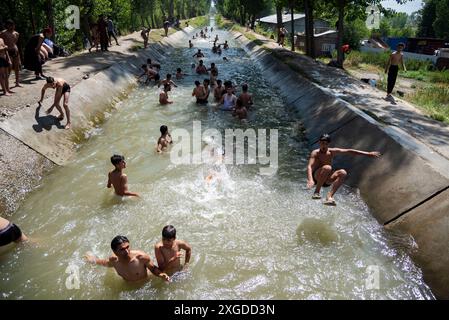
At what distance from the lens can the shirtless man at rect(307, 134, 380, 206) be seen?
24.6 feet

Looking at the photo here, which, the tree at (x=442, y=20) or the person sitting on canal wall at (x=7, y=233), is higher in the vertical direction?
the tree at (x=442, y=20)

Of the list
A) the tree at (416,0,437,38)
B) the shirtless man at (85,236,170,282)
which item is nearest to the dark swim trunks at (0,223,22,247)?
the shirtless man at (85,236,170,282)

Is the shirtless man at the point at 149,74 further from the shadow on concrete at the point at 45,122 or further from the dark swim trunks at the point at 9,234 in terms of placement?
the dark swim trunks at the point at 9,234

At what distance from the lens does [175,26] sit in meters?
55.6

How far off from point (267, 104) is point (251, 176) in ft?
→ 25.6

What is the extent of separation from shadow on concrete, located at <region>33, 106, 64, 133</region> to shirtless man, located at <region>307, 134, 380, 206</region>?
7.58m

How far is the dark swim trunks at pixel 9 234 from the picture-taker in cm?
639

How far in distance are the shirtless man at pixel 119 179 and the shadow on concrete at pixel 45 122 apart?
358cm

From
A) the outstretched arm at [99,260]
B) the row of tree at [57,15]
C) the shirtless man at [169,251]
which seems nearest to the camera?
the shirtless man at [169,251]

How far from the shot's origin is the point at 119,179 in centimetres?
822

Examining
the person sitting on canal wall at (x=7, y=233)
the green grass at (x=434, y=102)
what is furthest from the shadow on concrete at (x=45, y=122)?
the green grass at (x=434, y=102)

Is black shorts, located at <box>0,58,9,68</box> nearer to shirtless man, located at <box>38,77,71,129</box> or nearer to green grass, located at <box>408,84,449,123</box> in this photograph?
shirtless man, located at <box>38,77,71,129</box>

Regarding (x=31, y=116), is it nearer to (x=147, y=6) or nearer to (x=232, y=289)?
(x=232, y=289)
